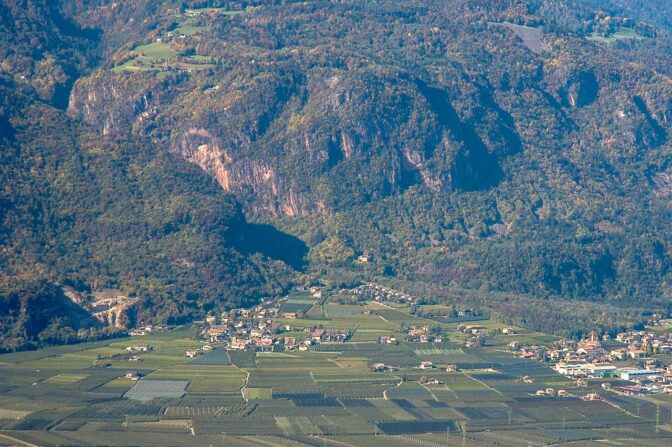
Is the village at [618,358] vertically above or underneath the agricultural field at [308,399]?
underneath

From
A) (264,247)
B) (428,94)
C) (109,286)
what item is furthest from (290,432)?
(428,94)

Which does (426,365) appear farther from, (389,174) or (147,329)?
(389,174)

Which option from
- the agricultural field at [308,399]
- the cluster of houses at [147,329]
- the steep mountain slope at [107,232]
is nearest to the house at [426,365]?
the agricultural field at [308,399]

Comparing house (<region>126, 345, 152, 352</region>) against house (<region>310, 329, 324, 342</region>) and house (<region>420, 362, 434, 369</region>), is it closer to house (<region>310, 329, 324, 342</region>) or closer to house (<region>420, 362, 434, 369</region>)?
house (<region>310, 329, 324, 342</region>)

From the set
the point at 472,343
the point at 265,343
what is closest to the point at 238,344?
the point at 265,343

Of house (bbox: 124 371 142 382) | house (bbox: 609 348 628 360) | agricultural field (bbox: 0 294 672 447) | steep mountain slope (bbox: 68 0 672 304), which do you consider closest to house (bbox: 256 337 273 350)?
agricultural field (bbox: 0 294 672 447)

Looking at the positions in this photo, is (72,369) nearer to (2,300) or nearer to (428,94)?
(2,300)

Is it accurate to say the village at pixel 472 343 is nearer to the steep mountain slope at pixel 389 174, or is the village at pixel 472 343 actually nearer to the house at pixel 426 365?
the house at pixel 426 365

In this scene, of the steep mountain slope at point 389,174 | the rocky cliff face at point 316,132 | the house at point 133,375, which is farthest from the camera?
the rocky cliff face at point 316,132

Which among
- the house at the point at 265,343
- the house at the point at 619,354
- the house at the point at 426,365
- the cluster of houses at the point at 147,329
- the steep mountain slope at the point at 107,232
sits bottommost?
the house at the point at 619,354
